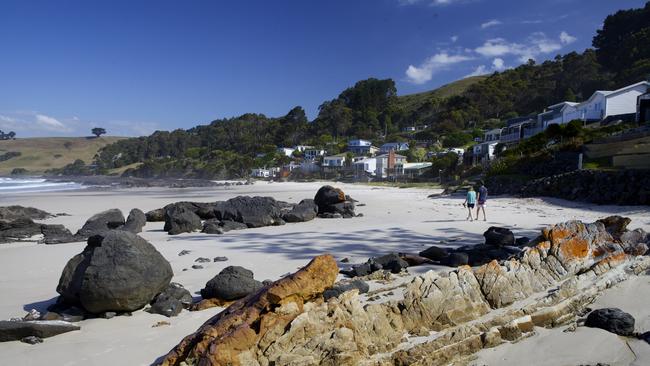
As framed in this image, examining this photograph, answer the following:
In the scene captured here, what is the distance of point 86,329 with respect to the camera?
5312 millimetres

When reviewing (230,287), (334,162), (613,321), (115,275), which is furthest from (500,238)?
(334,162)

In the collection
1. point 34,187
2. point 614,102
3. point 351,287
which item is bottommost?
point 34,187

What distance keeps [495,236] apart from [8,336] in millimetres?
8722

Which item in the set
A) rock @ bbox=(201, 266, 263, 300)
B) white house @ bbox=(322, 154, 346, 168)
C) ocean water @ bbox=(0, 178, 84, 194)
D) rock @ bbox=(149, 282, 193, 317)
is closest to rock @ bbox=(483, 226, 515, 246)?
rock @ bbox=(201, 266, 263, 300)

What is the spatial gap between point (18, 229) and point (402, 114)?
126329 mm

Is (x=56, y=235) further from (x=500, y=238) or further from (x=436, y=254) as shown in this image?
(x=500, y=238)

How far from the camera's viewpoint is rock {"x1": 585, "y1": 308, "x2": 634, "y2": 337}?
419cm

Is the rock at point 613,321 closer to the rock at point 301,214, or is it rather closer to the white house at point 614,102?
the rock at point 301,214

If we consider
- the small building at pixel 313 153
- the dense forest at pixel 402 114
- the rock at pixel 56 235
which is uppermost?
the dense forest at pixel 402 114

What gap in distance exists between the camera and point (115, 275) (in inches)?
228

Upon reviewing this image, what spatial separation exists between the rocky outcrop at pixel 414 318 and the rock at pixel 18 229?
45.8 ft

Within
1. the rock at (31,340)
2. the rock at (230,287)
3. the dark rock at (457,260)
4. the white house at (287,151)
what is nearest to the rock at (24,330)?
the rock at (31,340)

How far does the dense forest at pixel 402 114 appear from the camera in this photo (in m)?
91.9

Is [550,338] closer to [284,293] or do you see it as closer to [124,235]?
[284,293]
